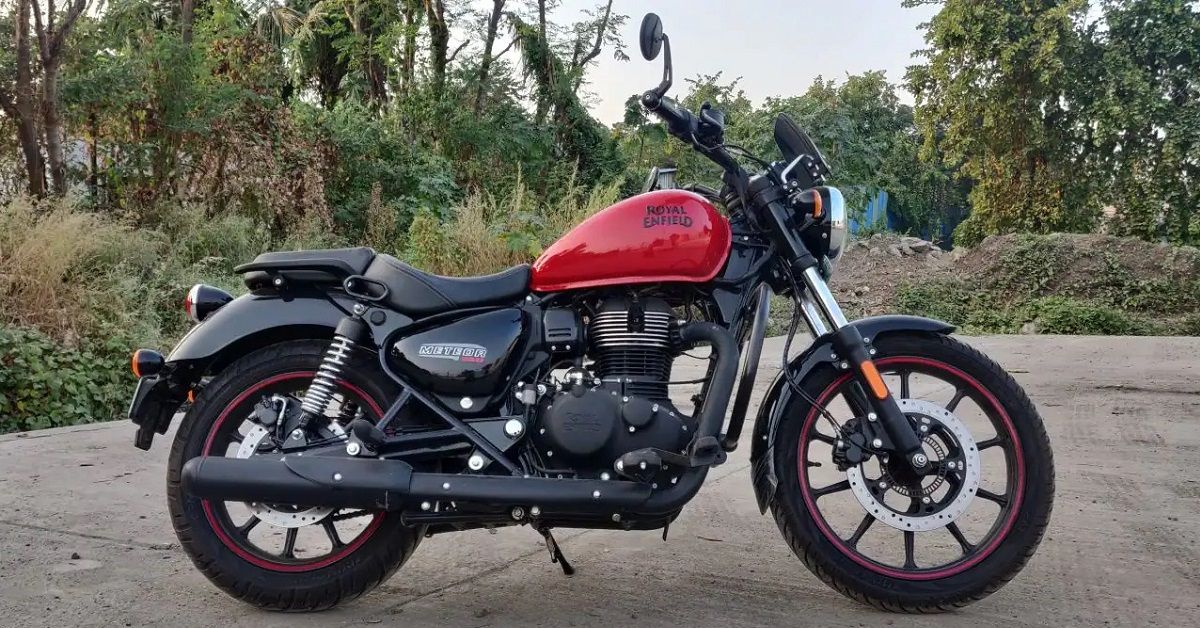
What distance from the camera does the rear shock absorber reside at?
9.52 ft

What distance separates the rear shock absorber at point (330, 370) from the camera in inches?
114

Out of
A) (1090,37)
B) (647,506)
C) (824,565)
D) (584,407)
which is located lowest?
(824,565)

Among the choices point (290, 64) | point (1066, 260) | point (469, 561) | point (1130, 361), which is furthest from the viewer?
point (290, 64)

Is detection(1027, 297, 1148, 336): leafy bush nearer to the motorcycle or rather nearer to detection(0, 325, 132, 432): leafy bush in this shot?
the motorcycle

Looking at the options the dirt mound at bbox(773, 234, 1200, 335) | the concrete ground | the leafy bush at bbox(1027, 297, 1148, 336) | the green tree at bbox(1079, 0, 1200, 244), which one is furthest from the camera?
the green tree at bbox(1079, 0, 1200, 244)

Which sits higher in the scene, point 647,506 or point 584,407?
point 584,407

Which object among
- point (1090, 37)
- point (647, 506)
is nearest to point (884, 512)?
point (647, 506)

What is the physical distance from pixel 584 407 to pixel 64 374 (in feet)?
15.6

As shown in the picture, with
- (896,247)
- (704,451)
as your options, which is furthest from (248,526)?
(896,247)

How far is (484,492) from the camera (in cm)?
274

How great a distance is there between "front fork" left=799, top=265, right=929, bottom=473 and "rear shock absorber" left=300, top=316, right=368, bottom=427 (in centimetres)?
136

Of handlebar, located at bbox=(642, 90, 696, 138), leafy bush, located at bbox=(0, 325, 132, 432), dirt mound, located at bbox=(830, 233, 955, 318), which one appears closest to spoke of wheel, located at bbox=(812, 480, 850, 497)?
handlebar, located at bbox=(642, 90, 696, 138)

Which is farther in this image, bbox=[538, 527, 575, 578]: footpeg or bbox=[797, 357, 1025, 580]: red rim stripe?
bbox=[538, 527, 575, 578]: footpeg

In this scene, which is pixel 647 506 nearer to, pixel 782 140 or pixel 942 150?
pixel 782 140
